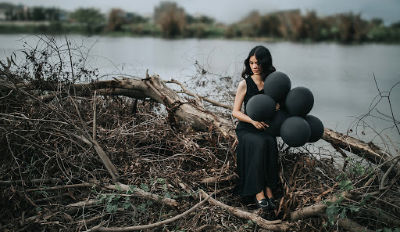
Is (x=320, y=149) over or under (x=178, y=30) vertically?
under

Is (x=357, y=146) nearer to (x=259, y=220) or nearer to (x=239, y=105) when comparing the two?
(x=239, y=105)

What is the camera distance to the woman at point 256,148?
366 centimetres

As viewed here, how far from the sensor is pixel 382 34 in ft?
69.3

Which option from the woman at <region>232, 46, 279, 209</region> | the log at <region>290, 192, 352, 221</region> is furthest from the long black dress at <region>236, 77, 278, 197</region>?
the log at <region>290, 192, 352, 221</region>

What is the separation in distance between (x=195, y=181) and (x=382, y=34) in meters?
21.4

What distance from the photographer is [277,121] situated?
11.6 ft

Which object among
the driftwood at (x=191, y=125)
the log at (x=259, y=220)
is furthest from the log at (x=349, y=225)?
the log at (x=259, y=220)

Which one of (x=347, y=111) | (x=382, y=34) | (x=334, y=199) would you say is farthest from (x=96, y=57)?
(x=382, y=34)

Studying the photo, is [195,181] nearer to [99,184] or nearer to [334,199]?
[99,184]

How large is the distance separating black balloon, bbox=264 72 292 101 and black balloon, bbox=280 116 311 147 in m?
0.30

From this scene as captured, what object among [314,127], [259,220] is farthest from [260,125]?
[259,220]

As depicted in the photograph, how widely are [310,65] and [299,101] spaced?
1269 centimetres

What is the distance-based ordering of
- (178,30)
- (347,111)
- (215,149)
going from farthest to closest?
1. (178,30)
2. (347,111)
3. (215,149)

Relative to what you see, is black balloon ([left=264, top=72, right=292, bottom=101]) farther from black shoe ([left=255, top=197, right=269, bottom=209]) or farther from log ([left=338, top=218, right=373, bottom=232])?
log ([left=338, top=218, right=373, bottom=232])
